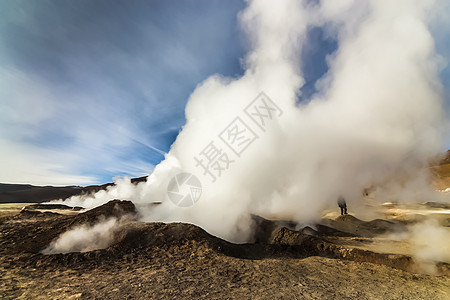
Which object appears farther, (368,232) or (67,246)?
(368,232)

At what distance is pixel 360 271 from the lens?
659cm

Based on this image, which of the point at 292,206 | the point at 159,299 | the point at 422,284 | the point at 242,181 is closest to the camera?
the point at 159,299

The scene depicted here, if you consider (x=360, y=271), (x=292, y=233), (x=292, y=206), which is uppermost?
(x=292, y=206)

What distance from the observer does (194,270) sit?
6.18m

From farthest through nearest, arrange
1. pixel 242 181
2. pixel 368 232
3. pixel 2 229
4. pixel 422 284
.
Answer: pixel 242 181, pixel 368 232, pixel 2 229, pixel 422 284

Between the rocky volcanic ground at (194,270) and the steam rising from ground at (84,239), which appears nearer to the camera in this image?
the rocky volcanic ground at (194,270)

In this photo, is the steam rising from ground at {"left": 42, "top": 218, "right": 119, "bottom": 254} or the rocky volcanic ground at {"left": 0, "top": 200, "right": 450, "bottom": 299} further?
the steam rising from ground at {"left": 42, "top": 218, "right": 119, "bottom": 254}

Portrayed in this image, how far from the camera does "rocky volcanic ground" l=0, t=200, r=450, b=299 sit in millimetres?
4966

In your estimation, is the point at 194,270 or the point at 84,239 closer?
the point at 194,270

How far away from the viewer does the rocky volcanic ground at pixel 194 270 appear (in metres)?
4.97

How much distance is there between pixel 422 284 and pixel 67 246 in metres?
11.8

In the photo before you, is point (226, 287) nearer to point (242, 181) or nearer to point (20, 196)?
point (242, 181)

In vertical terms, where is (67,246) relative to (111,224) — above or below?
below

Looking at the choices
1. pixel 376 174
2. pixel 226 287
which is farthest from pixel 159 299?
pixel 376 174
